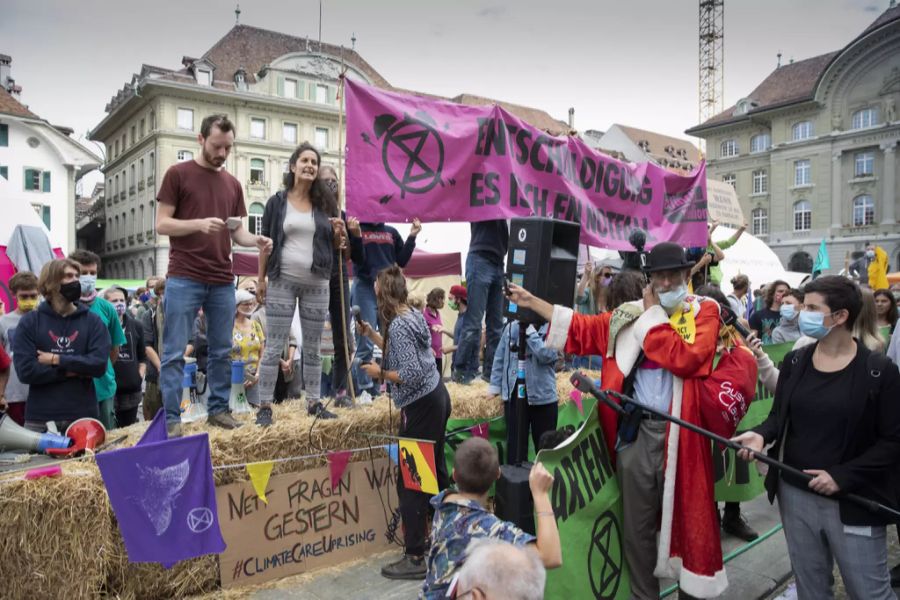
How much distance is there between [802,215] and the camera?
169 ft

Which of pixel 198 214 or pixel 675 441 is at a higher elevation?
pixel 198 214

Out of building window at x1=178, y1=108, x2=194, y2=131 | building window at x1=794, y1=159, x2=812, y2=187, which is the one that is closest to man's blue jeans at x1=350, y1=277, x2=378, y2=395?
building window at x1=178, y1=108, x2=194, y2=131

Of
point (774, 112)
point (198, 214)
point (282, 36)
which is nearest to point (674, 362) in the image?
point (198, 214)

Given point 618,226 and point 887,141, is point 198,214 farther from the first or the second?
point 887,141

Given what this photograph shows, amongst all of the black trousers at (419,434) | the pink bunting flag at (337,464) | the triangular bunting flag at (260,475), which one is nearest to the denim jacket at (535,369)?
the black trousers at (419,434)

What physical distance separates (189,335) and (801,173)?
5666cm

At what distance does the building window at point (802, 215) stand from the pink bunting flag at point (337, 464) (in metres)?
54.6

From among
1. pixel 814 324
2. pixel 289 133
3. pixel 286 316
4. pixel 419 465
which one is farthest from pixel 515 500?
pixel 289 133

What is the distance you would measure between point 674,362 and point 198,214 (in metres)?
3.21

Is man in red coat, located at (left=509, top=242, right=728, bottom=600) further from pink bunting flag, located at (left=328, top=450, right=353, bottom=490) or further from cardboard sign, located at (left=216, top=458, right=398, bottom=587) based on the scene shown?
cardboard sign, located at (left=216, top=458, right=398, bottom=587)

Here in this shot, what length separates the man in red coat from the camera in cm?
360

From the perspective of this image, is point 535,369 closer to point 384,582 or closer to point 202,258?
point 384,582

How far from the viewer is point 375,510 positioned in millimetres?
4988

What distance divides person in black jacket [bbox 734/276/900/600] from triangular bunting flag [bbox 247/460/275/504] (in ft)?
9.52
